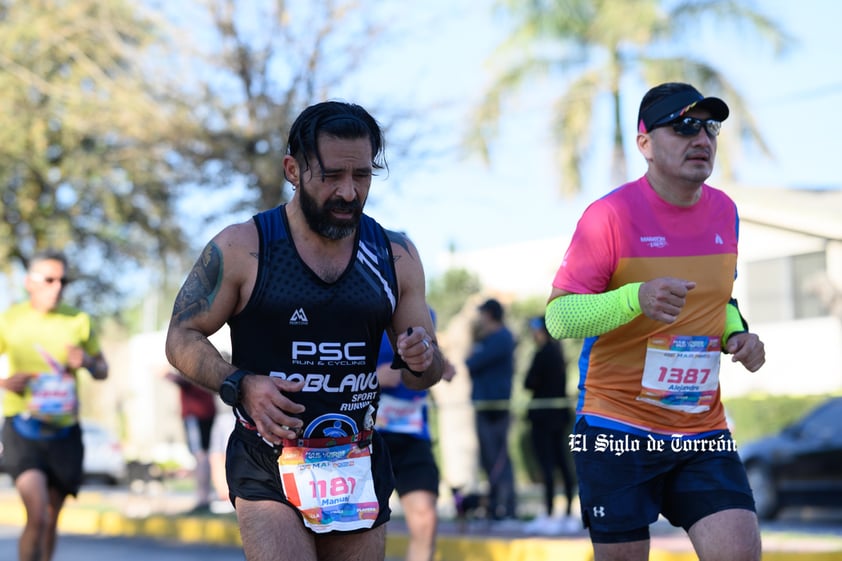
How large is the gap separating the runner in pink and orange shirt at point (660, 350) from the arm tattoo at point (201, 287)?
130 centimetres

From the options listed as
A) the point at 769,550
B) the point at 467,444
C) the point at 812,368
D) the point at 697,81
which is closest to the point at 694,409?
the point at 769,550

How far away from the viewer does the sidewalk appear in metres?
9.30

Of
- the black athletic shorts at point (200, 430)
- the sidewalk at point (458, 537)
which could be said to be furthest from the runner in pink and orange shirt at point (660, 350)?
the black athletic shorts at point (200, 430)

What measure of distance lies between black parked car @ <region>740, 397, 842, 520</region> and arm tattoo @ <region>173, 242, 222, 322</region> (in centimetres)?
1098

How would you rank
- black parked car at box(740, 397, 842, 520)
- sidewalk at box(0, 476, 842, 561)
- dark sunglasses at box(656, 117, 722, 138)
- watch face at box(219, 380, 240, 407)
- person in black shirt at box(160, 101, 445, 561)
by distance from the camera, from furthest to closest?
black parked car at box(740, 397, 842, 520)
sidewalk at box(0, 476, 842, 561)
dark sunglasses at box(656, 117, 722, 138)
person in black shirt at box(160, 101, 445, 561)
watch face at box(219, 380, 240, 407)

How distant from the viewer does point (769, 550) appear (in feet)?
29.6

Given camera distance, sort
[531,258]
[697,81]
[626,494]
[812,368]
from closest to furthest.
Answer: [626,494]
[697,81]
[812,368]
[531,258]

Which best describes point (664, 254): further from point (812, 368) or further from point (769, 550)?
point (812, 368)

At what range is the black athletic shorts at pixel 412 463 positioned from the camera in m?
7.83

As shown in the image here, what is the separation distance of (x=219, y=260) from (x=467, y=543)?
6.93 meters

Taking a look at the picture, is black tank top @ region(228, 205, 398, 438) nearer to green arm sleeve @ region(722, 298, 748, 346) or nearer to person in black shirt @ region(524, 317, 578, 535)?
green arm sleeve @ region(722, 298, 748, 346)

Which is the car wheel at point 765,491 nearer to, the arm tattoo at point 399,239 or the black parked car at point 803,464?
the black parked car at point 803,464

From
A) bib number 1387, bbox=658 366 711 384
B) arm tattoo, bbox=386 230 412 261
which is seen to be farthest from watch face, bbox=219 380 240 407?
bib number 1387, bbox=658 366 711 384

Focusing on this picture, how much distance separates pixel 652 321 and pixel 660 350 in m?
0.12
